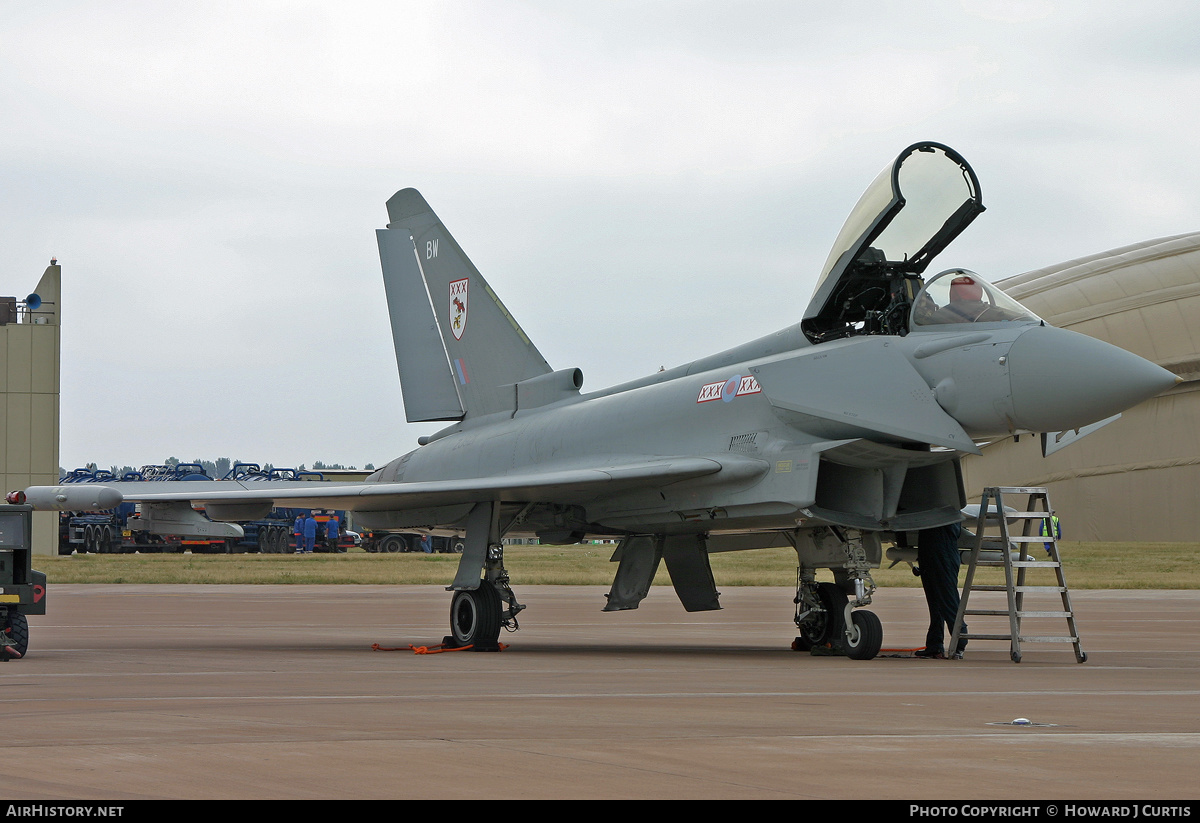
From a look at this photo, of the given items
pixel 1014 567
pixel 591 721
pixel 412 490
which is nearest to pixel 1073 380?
pixel 1014 567

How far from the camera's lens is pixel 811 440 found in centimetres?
1115

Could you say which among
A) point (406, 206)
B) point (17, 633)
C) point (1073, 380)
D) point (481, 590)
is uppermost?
point (406, 206)

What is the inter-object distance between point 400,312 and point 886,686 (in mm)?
10299

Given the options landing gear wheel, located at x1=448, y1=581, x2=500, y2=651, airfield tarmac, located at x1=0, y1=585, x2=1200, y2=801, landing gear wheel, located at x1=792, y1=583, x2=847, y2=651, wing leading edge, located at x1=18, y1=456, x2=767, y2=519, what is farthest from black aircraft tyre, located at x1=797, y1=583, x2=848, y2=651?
landing gear wheel, located at x1=448, y1=581, x2=500, y2=651

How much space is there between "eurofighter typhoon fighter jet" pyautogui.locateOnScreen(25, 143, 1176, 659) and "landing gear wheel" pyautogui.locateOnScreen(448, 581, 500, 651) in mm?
19

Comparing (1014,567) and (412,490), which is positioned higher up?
(412,490)

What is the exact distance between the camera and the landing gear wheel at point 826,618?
11914 millimetres

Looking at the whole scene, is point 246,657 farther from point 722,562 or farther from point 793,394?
point 722,562

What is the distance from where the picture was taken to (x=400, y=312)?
1703 centimetres

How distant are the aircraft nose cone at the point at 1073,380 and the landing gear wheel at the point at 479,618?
5156 mm

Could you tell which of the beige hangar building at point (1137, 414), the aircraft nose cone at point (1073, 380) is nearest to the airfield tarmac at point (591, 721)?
the aircraft nose cone at point (1073, 380)

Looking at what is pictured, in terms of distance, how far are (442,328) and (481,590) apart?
464 centimetres

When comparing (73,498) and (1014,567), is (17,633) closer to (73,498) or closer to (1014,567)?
(73,498)

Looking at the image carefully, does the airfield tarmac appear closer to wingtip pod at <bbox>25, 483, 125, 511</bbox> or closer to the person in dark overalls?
the person in dark overalls
